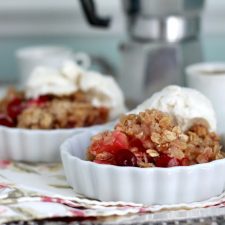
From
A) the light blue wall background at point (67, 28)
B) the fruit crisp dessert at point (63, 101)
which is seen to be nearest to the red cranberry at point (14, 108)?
the fruit crisp dessert at point (63, 101)

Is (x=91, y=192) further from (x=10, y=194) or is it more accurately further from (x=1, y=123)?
(x=1, y=123)

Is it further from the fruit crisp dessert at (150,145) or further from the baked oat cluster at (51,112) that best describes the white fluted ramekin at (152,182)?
the baked oat cluster at (51,112)

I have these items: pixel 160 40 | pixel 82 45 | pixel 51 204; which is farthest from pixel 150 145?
pixel 82 45

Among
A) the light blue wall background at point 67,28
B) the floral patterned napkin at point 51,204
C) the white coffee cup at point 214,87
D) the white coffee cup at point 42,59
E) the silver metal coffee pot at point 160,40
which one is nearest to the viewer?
the floral patterned napkin at point 51,204

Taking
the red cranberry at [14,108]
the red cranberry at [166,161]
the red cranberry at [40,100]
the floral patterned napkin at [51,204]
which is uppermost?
the red cranberry at [40,100]

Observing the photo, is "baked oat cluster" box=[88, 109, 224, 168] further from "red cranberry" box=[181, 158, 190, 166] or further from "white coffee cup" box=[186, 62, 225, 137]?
"white coffee cup" box=[186, 62, 225, 137]

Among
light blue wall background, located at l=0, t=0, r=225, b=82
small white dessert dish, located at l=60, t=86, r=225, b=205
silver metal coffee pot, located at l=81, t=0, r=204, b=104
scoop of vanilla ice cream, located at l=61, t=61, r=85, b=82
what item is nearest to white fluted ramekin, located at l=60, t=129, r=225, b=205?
small white dessert dish, located at l=60, t=86, r=225, b=205

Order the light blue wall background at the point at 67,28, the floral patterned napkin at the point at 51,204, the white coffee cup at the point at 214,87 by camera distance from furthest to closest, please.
→ the light blue wall background at the point at 67,28 < the white coffee cup at the point at 214,87 < the floral patterned napkin at the point at 51,204

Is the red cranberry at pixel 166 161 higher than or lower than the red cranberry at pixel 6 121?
lower
